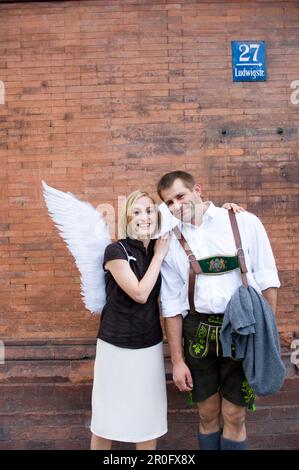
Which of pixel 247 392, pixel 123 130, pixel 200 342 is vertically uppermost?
pixel 123 130

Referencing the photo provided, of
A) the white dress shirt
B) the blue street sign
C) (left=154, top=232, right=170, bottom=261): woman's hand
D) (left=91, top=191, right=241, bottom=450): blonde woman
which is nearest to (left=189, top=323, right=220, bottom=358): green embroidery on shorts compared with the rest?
the white dress shirt

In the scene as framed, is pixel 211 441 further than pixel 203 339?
Yes

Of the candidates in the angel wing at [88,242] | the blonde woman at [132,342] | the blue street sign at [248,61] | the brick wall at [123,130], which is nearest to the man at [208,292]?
the blonde woman at [132,342]

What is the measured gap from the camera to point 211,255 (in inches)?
122

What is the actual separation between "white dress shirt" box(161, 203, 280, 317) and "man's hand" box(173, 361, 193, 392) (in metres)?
0.34

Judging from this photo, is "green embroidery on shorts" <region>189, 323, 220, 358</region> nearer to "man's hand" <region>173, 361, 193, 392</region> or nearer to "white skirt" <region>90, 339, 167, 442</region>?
"man's hand" <region>173, 361, 193, 392</region>

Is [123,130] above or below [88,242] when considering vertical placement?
above

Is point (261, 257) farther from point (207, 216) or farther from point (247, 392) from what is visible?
point (247, 392)

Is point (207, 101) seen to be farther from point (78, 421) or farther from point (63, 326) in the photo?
A: point (78, 421)

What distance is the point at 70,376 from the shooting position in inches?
171

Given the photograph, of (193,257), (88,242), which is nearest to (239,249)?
(193,257)

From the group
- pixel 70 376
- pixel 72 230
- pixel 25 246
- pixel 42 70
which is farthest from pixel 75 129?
pixel 70 376

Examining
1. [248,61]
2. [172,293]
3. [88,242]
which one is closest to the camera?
[172,293]

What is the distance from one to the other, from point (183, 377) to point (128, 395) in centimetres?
36
